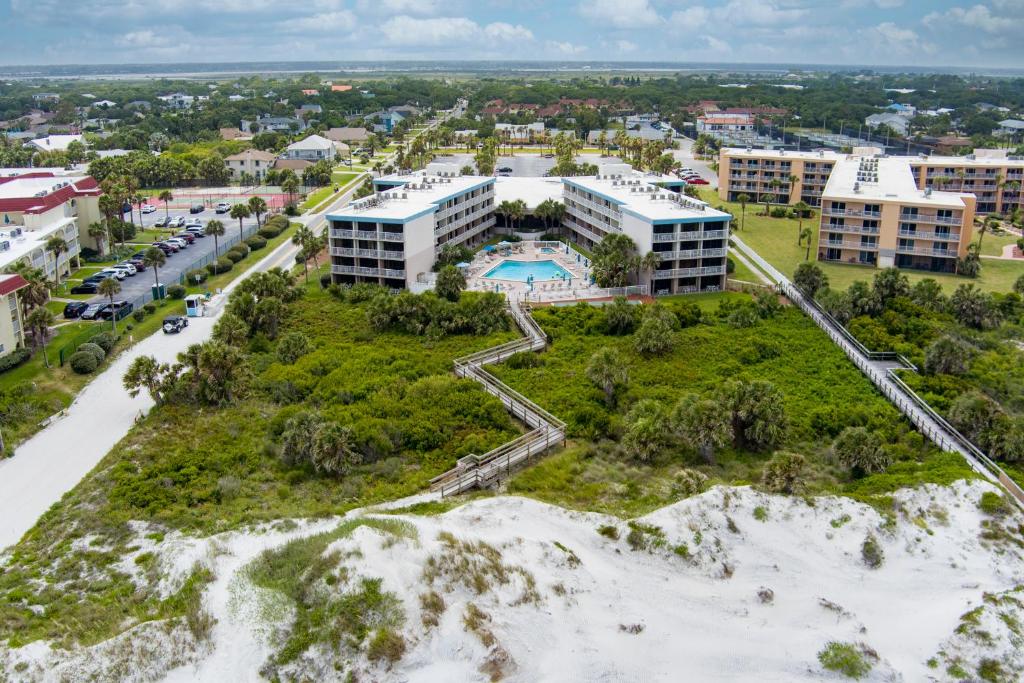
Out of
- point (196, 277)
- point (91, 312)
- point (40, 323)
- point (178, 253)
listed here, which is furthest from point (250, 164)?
point (40, 323)

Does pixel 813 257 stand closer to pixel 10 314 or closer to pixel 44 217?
pixel 10 314

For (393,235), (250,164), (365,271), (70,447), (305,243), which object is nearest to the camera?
(70,447)

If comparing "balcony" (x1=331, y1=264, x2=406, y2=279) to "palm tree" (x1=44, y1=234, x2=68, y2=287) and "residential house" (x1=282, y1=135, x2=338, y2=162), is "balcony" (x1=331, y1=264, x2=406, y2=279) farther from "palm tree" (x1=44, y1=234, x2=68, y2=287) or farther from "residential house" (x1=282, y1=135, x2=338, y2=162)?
"residential house" (x1=282, y1=135, x2=338, y2=162)

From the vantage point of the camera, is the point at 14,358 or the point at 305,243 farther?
the point at 305,243

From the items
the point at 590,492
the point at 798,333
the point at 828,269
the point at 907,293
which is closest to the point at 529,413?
the point at 590,492

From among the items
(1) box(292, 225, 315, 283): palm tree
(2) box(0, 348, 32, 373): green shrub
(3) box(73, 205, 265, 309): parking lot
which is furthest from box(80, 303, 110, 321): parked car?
(1) box(292, 225, 315, 283): palm tree

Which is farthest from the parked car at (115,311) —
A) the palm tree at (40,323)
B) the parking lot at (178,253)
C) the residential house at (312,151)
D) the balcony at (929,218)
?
the residential house at (312,151)

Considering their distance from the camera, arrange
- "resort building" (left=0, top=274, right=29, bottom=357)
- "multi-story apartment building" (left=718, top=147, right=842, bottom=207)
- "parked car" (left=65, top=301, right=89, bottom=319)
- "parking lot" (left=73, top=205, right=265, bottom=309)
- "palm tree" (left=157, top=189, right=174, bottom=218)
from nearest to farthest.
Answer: "resort building" (left=0, top=274, right=29, bottom=357), "parked car" (left=65, top=301, right=89, bottom=319), "parking lot" (left=73, top=205, right=265, bottom=309), "palm tree" (left=157, top=189, right=174, bottom=218), "multi-story apartment building" (left=718, top=147, right=842, bottom=207)
